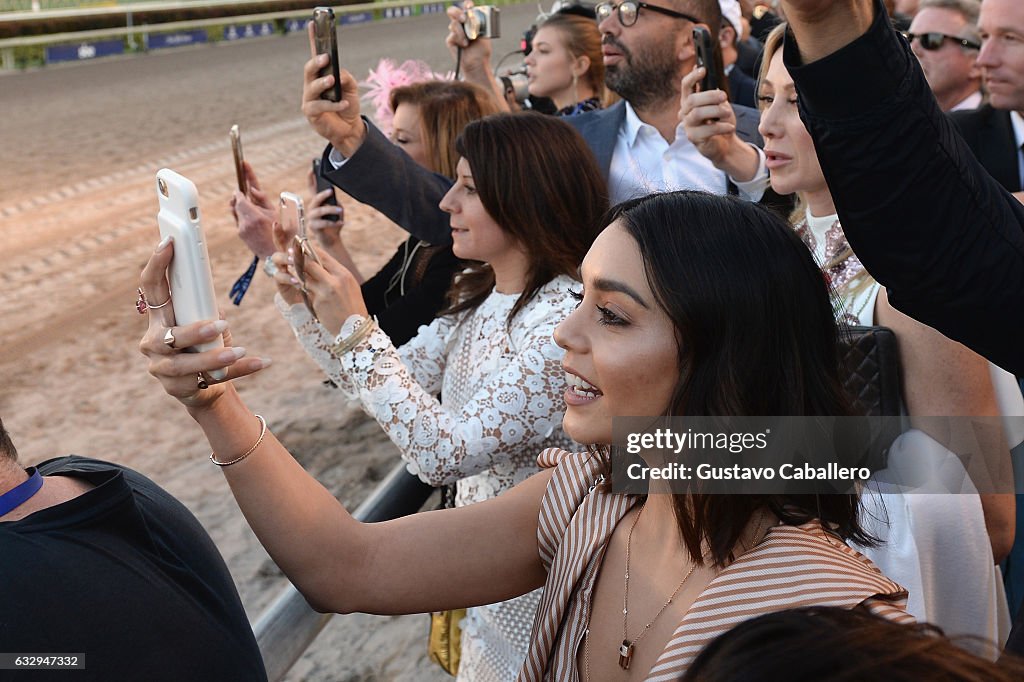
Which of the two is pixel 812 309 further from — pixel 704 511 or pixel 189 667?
pixel 189 667

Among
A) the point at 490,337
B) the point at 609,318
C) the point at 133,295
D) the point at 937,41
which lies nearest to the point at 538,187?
the point at 490,337

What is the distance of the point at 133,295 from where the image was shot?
25.4 feet

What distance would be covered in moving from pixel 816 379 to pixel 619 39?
108 inches

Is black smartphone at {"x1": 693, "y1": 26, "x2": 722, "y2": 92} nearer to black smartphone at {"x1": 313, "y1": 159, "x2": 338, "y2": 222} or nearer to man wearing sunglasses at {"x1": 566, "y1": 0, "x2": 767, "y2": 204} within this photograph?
man wearing sunglasses at {"x1": 566, "y1": 0, "x2": 767, "y2": 204}

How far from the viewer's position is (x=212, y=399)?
147 cm

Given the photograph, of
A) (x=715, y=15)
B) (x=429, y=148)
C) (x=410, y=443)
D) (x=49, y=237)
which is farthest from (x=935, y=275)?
(x=49, y=237)

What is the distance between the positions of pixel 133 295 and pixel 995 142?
20.5ft

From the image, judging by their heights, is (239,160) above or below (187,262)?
below

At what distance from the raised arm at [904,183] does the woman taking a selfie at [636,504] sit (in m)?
0.21

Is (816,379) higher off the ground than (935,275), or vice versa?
(935,275)

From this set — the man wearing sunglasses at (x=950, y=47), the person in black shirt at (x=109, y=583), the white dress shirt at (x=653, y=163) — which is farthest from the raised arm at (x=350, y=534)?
the man wearing sunglasses at (x=950, y=47)

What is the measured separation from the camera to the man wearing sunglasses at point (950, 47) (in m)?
4.09

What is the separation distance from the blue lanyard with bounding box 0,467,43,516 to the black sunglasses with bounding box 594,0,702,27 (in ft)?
10.0

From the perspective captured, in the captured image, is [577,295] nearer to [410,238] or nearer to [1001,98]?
[410,238]
